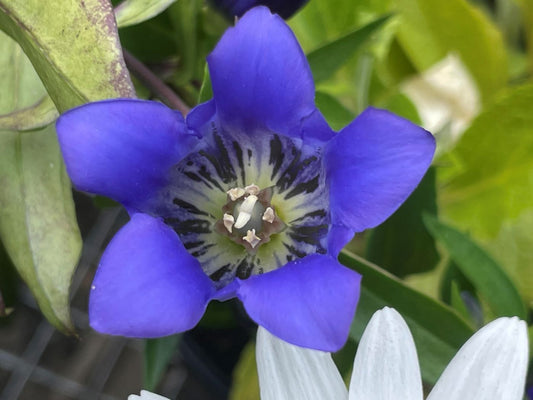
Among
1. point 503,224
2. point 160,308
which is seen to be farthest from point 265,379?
point 503,224

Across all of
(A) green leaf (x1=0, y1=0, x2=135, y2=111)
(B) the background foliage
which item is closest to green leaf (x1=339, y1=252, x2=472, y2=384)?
(B) the background foliage

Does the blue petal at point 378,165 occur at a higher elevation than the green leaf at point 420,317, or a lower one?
higher

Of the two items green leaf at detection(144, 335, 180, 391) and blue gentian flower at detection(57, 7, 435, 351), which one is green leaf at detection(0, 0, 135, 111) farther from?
green leaf at detection(144, 335, 180, 391)

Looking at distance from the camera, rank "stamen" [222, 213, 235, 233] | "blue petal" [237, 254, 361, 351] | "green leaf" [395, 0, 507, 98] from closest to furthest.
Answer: "blue petal" [237, 254, 361, 351] < "stamen" [222, 213, 235, 233] < "green leaf" [395, 0, 507, 98]

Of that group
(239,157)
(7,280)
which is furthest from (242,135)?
(7,280)

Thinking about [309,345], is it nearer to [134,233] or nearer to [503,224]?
[134,233]

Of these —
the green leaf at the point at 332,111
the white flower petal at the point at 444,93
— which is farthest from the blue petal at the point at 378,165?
the white flower petal at the point at 444,93

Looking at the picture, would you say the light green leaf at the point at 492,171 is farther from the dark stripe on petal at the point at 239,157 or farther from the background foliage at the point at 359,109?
the dark stripe on petal at the point at 239,157
